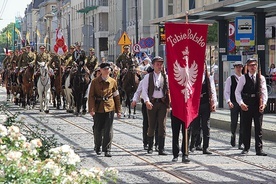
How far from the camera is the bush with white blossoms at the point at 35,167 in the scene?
691 centimetres

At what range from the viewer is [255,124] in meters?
16.2

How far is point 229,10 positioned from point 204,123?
445 inches

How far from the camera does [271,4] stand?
2519 cm

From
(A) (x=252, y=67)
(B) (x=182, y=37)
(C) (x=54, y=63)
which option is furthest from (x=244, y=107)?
(C) (x=54, y=63)

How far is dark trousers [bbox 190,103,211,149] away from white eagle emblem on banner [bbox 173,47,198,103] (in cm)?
150

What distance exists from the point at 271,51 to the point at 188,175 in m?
28.3

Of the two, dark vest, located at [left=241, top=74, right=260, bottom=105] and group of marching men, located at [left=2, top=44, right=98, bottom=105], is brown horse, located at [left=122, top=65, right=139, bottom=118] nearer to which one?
group of marching men, located at [left=2, top=44, right=98, bottom=105]

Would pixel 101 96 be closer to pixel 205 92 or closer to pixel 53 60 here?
pixel 205 92

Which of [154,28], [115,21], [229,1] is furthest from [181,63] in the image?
[115,21]

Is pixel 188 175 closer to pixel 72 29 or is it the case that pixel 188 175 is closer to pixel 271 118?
pixel 271 118

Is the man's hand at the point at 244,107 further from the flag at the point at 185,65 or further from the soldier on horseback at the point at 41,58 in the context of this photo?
the soldier on horseback at the point at 41,58

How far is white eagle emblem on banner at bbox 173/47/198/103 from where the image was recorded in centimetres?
1488

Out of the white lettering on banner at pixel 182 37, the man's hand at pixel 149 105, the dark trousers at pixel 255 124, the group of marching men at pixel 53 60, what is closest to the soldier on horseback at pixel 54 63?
the group of marching men at pixel 53 60

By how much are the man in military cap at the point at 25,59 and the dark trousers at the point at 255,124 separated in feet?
54.8
